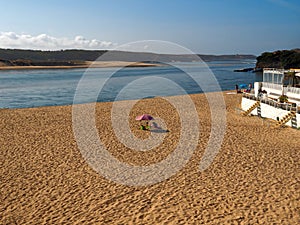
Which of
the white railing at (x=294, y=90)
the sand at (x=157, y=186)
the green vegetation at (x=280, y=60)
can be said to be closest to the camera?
the sand at (x=157, y=186)

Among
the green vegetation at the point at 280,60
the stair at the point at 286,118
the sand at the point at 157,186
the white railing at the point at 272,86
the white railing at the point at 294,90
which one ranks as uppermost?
the green vegetation at the point at 280,60

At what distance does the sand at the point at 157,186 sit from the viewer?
7004 mm

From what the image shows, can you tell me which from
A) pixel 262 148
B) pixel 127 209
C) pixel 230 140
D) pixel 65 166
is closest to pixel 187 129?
pixel 230 140

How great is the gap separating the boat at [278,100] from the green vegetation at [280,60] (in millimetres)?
55949

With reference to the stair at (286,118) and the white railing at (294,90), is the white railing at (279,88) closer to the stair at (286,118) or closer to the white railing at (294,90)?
the white railing at (294,90)

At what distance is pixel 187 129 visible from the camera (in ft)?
51.2

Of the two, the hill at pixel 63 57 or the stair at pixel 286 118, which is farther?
the hill at pixel 63 57

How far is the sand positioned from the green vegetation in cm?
6734

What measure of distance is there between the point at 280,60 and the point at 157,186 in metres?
85.1

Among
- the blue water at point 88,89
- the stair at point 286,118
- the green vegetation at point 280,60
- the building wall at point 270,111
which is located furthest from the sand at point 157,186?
the green vegetation at point 280,60

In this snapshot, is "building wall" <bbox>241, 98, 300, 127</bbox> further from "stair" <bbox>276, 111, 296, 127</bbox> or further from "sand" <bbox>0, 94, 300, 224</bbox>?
"sand" <bbox>0, 94, 300, 224</bbox>

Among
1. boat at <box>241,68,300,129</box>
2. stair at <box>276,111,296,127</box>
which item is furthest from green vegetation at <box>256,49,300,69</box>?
stair at <box>276,111,296,127</box>

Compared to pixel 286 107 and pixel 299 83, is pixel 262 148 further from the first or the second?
pixel 299 83

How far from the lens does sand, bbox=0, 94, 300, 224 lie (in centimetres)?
700
